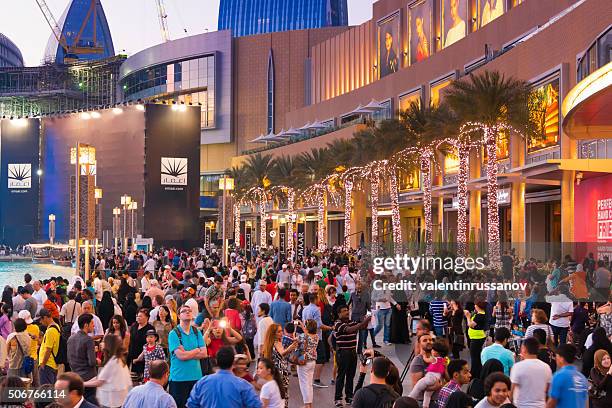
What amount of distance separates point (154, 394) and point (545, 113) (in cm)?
3281

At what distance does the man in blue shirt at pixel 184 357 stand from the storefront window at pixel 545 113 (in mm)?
28663

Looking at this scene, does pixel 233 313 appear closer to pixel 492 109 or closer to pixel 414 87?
pixel 492 109

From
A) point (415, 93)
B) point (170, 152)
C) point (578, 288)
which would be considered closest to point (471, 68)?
point (415, 93)

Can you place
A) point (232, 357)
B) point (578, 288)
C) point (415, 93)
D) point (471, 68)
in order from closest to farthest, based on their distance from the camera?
point (232, 357)
point (578, 288)
point (471, 68)
point (415, 93)

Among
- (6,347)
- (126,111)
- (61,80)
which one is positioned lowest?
(6,347)

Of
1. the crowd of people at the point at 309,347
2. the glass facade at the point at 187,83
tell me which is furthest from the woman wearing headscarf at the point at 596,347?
the glass facade at the point at 187,83

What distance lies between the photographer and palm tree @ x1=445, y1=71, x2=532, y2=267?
119 ft

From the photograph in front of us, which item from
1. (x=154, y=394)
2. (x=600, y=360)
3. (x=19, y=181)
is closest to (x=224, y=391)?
(x=154, y=394)

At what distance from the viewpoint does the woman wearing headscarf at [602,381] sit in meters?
10.3

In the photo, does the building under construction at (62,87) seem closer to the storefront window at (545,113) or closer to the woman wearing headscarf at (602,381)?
the storefront window at (545,113)

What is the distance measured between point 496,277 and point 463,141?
80.8ft

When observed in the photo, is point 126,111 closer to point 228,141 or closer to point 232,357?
point 228,141

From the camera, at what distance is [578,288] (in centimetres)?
1659

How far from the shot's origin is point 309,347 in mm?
13281
